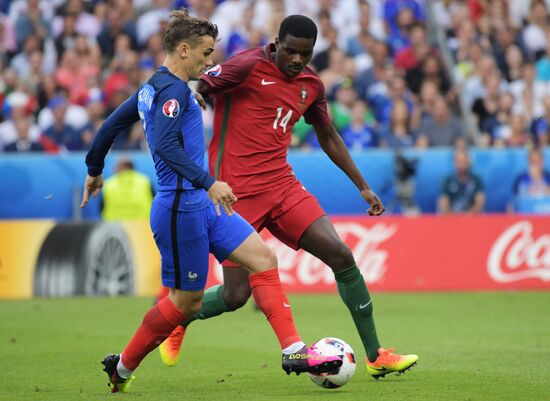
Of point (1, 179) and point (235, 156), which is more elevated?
point (235, 156)

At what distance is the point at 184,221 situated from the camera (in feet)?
23.0

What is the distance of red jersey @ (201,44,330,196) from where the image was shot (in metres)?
8.12

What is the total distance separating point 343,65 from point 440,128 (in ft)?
6.46

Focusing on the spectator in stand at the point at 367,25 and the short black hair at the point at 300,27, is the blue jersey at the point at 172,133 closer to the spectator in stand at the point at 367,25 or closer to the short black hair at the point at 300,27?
the short black hair at the point at 300,27

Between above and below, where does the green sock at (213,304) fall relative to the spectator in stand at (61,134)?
above

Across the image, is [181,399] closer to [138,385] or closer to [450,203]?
[138,385]

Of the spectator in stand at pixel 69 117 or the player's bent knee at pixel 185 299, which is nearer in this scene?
the player's bent knee at pixel 185 299

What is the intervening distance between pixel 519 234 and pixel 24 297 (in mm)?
6907

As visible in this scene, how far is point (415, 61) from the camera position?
63.7 feet

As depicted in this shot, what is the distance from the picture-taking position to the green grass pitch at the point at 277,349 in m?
7.27

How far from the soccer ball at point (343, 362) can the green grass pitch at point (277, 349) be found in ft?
0.33

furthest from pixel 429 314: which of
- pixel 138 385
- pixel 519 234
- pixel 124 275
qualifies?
pixel 138 385

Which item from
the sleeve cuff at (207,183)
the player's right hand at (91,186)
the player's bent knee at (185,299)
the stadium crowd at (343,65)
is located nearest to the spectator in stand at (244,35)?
the stadium crowd at (343,65)

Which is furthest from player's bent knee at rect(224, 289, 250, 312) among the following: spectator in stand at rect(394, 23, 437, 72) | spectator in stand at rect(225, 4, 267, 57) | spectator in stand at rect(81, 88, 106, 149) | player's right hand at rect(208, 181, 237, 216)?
spectator in stand at rect(394, 23, 437, 72)
